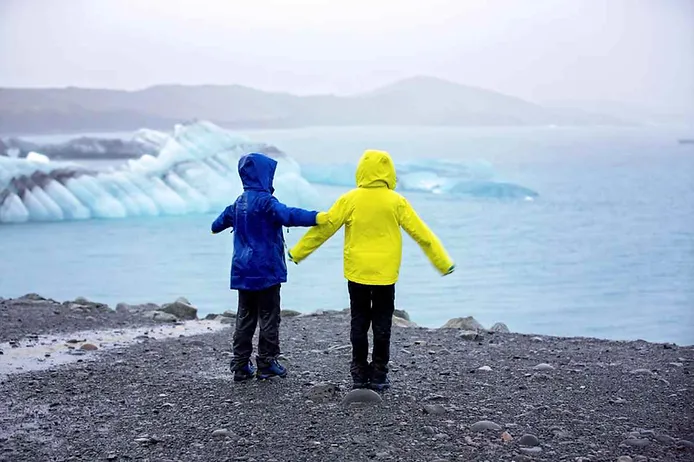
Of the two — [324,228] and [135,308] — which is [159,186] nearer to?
[135,308]

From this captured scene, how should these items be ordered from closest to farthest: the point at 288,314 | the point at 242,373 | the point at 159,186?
the point at 242,373 → the point at 288,314 → the point at 159,186

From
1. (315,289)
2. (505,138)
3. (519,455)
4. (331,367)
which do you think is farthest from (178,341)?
(505,138)

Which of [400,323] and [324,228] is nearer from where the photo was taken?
[324,228]

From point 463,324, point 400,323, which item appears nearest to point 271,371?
point 400,323

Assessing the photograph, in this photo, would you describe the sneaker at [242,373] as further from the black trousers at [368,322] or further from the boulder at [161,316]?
the boulder at [161,316]

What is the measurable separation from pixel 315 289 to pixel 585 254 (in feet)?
14.3

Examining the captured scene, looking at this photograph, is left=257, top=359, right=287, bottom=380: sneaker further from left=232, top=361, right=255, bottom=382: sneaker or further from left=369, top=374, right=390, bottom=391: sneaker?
left=369, top=374, right=390, bottom=391: sneaker

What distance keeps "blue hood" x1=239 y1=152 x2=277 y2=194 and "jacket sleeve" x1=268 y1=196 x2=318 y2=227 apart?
0.38 feet

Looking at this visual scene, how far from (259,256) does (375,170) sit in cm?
64

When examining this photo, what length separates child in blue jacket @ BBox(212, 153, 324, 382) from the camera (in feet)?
12.1

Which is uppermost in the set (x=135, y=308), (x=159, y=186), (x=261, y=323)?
(x=159, y=186)

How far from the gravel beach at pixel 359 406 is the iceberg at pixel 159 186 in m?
8.13

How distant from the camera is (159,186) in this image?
1311 cm

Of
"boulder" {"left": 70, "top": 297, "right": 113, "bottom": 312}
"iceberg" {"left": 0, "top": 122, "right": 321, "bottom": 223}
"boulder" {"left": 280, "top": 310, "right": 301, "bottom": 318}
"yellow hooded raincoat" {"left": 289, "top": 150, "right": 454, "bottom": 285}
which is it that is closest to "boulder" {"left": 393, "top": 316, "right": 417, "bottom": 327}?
"boulder" {"left": 280, "top": 310, "right": 301, "bottom": 318}
